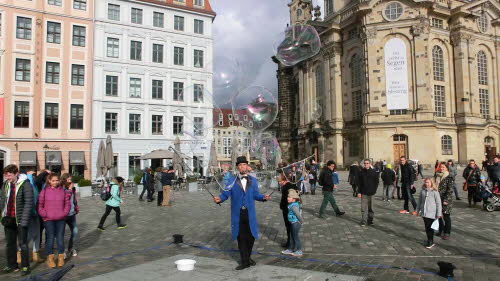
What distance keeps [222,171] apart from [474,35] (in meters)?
48.3

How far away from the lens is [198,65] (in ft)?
123

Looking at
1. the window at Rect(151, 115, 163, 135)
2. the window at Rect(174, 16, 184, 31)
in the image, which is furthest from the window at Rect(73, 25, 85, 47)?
the window at Rect(151, 115, 163, 135)

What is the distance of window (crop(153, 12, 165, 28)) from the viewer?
36.0 m

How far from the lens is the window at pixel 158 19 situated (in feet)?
118

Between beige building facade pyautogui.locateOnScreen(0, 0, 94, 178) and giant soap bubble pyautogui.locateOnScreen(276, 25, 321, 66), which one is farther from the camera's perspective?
beige building facade pyautogui.locateOnScreen(0, 0, 94, 178)

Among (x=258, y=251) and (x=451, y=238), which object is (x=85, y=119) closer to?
(x=258, y=251)

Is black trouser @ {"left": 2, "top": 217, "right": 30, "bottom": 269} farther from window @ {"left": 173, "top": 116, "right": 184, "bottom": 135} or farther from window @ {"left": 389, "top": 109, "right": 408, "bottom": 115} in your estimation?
window @ {"left": 389, "top": 109, "right": 408, "bottom": 115}

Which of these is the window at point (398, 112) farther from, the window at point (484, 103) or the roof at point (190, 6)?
the roof at point (190, 6)

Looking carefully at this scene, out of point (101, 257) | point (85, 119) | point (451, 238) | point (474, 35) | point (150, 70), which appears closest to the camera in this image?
point (101, 257)

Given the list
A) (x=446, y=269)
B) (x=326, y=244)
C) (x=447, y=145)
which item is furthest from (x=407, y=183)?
(x=447, y=145)

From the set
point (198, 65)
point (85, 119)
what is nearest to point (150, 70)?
point (198, 65)

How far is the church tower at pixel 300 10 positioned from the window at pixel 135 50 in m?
34.1

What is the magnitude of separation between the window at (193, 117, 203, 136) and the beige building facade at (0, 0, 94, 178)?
963 centimetres

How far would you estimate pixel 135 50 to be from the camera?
3500cm
